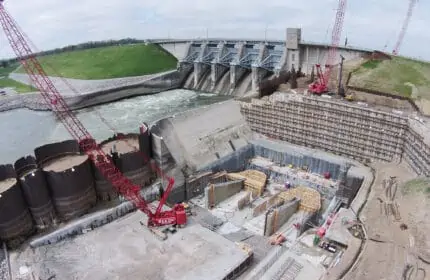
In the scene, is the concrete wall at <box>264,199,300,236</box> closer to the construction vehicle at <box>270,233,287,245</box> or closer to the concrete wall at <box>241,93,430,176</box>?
the construction vehicle at <box>270,233,287,245</box>

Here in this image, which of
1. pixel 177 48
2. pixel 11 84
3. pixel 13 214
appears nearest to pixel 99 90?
pixel 177 48

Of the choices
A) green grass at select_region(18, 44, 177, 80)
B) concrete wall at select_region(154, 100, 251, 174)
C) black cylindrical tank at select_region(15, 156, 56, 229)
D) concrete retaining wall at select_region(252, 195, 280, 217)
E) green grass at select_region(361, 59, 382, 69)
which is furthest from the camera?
green grass at select_region(18, 44, 177, 80)

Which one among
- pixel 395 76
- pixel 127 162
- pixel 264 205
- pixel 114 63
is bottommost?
pixel 264 205

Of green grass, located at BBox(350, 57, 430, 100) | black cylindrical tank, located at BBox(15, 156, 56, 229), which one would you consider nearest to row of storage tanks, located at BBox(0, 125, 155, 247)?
black cylindrical tank, located at BBox(15, 156, 56, 229)

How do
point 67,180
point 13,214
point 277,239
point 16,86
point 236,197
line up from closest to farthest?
point 13,214 → point 277,239 → point 67,180 → point 236,197 → point 16,86

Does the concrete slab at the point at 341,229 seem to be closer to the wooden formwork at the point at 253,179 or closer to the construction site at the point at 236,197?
the construction site at the point at 236,197

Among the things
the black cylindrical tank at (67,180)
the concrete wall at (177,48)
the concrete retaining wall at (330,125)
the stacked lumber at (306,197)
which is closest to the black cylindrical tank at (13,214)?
the black cylindrical tank at (67,180)

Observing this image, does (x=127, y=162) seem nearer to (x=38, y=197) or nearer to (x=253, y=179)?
(x=38, y=197)
